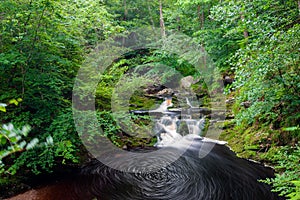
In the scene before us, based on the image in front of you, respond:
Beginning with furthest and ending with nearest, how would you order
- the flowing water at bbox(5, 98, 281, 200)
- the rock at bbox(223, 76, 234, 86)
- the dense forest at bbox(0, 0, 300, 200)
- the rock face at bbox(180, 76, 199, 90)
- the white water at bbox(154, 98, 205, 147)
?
the rock face at bbox(180, 76, 199, 90), the rock at bbox(223, 76, 234, 86), the white water at bbox(154, 98, 205, 147), the flowing water at bbox(5, 98, 281, 200), the dense forest at bbox(0, 0, 300, 200)

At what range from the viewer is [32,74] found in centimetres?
463

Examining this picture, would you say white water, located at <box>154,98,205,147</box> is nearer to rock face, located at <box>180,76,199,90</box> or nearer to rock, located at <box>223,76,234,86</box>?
rock, located at <box>223,76,234,86</box>

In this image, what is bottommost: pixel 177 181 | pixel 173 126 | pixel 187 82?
pixel 177 181

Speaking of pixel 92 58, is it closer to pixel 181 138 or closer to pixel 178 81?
pixel 181 138

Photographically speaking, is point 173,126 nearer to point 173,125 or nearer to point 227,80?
point 173,125

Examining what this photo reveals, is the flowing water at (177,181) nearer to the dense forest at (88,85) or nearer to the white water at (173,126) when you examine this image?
the dense forest at (88,85)

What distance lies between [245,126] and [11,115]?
682 cm

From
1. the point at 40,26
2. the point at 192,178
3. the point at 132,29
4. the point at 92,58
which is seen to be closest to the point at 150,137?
the point at 192,178

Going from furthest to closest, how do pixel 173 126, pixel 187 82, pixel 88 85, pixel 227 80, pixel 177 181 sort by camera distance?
pixel 187 82, pixel 227 80, pixel 173 126, pixel 88 85, pixel 177 181

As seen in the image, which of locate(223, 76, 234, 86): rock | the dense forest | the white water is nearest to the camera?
the dense forest

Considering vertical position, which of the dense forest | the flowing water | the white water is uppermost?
the dense forest

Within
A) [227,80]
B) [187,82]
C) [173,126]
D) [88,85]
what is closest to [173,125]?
[173,126]

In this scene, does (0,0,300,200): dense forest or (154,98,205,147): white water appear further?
(154,98,205,147): white water

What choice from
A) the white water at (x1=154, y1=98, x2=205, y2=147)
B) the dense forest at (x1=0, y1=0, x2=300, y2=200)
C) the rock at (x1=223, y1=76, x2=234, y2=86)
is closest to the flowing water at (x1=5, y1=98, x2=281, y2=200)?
the dense forest at (x1=0, y1=0, x2=300, y2=200)
